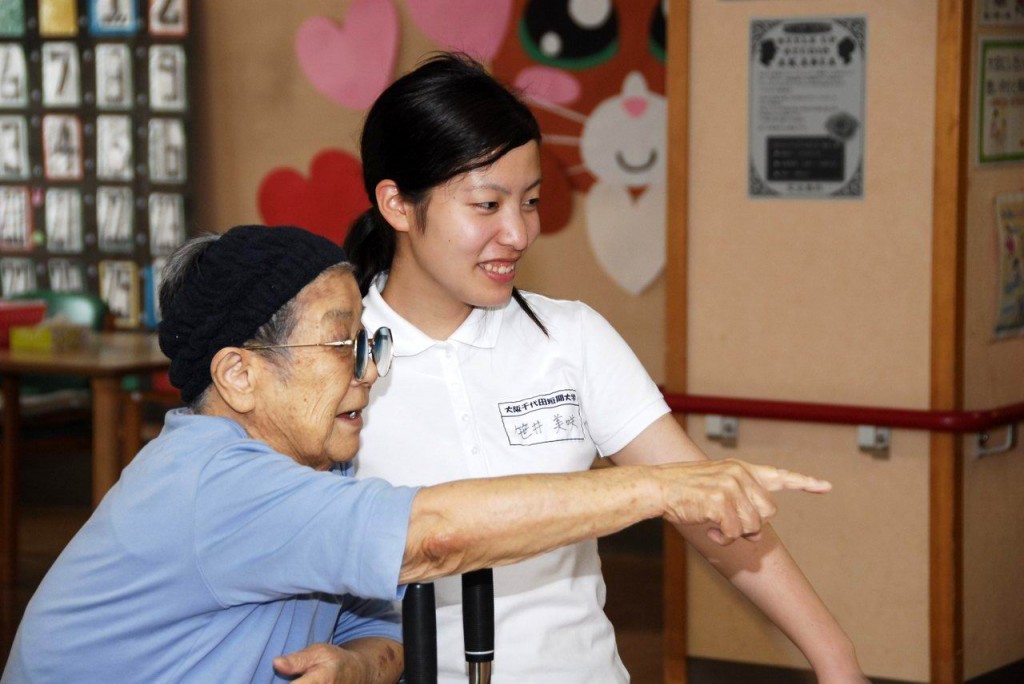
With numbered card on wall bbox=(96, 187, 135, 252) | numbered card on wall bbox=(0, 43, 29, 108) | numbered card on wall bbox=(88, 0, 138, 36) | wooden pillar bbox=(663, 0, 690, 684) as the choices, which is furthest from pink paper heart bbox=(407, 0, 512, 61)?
wooden pillar bbox=(663, 0, 690, 684)

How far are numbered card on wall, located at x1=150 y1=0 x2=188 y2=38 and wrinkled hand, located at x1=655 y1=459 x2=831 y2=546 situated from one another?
6.11m

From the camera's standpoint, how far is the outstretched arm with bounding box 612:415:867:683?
164 cm

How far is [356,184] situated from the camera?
6.73m

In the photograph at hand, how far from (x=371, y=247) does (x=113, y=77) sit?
5.51 m

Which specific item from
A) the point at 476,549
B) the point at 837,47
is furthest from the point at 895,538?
the point at 476,549

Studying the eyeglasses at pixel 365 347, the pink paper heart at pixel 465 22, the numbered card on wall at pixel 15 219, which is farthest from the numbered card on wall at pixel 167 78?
the eyeglasses at pixel 365 347

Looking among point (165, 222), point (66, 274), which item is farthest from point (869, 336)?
point (66, 274)

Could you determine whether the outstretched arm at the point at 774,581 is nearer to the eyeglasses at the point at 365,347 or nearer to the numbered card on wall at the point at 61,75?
the eyeglasses at the point at 365,347

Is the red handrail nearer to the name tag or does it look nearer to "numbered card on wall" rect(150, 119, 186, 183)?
the name tag

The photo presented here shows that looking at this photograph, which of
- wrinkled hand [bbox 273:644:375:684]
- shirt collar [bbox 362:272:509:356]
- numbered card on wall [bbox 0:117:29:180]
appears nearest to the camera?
wrinkled hand [bbox 273:644:375:684]

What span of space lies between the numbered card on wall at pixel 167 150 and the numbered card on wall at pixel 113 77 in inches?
8.6

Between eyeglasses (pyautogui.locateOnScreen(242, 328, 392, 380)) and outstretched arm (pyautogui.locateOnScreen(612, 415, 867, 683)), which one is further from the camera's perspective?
outstretched arm (pyautogui.locateOnScreen(612, 415, 867, 683))

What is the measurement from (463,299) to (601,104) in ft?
14.4

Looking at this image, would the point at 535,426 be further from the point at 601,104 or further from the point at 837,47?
the point at 601,104
